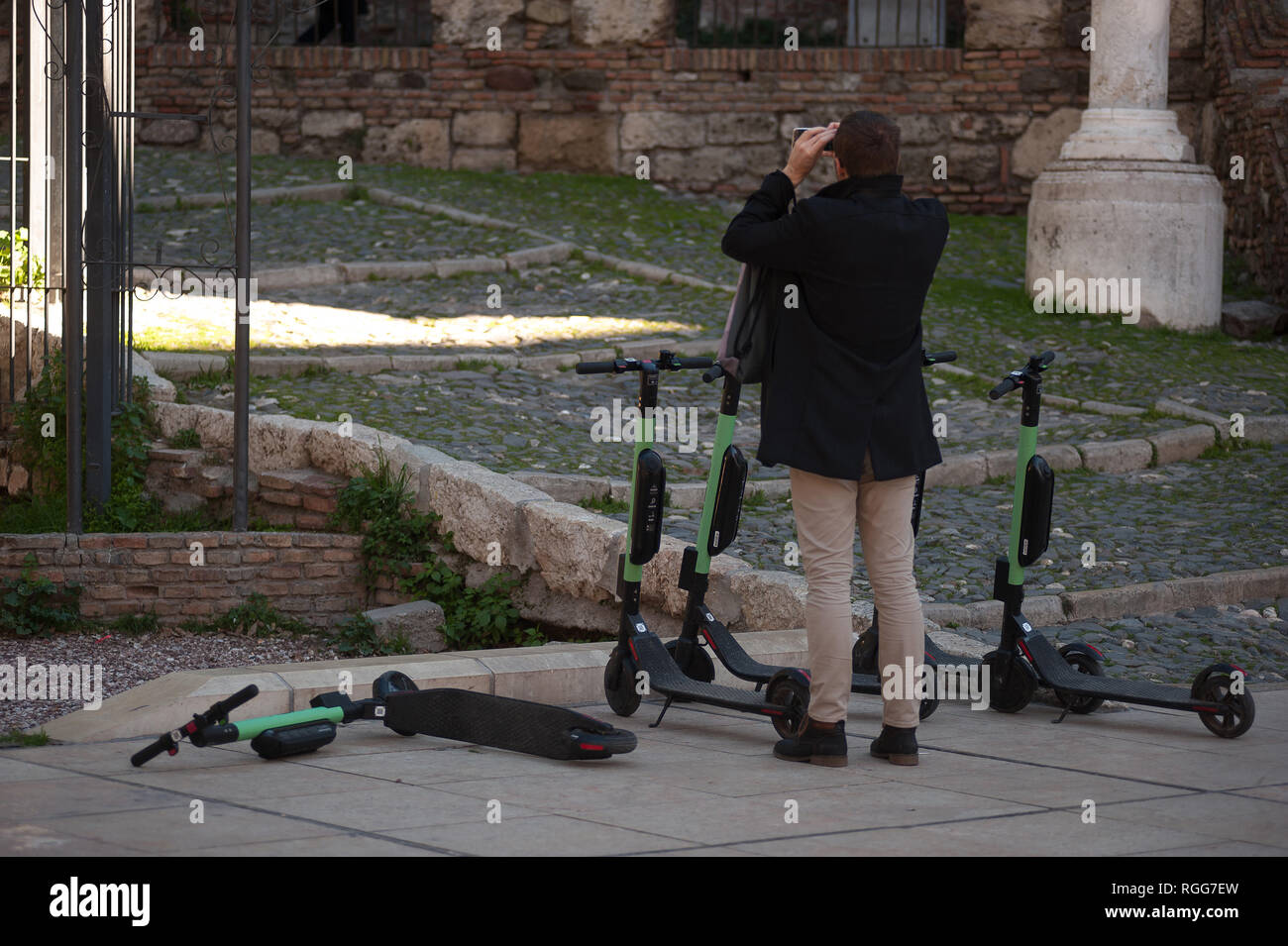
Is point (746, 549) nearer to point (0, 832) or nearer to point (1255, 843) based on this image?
point (1255, 843)

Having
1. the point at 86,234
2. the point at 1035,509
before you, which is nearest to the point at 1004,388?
A: the point at 1035,509

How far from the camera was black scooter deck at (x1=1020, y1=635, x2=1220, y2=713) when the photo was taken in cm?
468

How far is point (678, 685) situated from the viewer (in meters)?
4.77

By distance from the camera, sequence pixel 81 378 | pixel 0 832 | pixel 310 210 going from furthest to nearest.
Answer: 1. pixel 310 210
2. pixel 81 378
3. pixel 0 832

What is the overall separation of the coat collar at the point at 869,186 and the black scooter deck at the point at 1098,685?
1.55 metres

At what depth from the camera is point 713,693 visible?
468cm

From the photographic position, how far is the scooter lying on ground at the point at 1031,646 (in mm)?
4816

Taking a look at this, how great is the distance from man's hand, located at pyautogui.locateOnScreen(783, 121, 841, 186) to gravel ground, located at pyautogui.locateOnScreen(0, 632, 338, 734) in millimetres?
3544

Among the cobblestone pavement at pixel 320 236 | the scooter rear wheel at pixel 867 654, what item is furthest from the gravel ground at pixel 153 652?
the cobblestone pavement at pixel 320 236

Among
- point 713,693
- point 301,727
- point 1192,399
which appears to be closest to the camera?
point 301,727

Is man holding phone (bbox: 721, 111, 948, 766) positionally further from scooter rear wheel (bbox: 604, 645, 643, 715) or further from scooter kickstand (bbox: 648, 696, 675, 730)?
scooter rear wheel (bbox: 604, 645, 643, 715)
